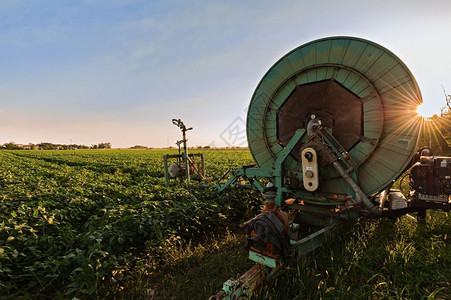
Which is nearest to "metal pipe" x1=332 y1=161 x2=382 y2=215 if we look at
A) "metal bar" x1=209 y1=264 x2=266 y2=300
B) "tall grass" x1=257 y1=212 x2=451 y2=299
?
"tall grass" x1=257 y1=212 x2=451 y2=299

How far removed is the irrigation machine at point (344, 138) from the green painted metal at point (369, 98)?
0.5 inches

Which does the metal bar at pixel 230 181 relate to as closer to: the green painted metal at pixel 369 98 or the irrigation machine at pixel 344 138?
the irrigation machine at pixel 344 138

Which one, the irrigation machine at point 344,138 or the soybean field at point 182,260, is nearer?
the soybean field at point 182,260

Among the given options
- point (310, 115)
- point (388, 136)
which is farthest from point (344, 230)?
point (310, 115)

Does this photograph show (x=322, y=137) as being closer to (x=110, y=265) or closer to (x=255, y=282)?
(x=255, y=282)

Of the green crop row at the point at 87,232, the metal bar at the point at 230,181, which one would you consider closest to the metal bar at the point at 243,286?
the green crop row at the point at 87,232

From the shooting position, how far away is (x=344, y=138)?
13.1 ft

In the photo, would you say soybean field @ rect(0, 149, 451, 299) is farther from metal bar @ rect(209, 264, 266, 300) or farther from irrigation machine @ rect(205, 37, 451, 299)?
irrigation machine @ rect(205, 37, 451, 299)

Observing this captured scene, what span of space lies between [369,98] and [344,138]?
2.60 ft

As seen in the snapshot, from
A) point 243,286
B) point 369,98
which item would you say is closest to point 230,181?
point 243,286

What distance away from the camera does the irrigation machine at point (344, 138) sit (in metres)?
3.49

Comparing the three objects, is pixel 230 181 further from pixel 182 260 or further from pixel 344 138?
pixel 344 138

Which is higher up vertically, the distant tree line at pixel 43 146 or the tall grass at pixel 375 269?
the distant tree line at pixel 43 146

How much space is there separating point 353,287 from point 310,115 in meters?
2.93
